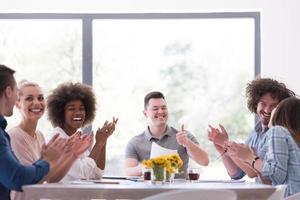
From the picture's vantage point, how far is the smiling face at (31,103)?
4.17m

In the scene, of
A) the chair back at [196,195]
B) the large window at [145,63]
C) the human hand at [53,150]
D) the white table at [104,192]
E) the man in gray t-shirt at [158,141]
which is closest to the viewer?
the chair back at [196,195]

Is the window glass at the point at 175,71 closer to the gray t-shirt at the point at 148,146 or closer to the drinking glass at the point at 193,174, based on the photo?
the gray t-shirt at the point at 148,146

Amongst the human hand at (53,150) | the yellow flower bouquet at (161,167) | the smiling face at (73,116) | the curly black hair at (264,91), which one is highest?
the curly black hair at (264,91)

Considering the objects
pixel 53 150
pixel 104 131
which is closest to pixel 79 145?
pixel 53 150

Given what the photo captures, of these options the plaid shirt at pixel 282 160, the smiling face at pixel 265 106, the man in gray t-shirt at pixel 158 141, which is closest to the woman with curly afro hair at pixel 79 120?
the man in gray t-shirt at pixel 158 141

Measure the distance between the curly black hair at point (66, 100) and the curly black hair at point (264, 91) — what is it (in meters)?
1.07

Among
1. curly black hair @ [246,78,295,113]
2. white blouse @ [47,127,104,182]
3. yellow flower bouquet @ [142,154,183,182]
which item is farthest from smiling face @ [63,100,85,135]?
curly black hair @ [246,78,295,113]

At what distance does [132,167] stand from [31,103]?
97cm

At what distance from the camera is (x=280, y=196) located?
3.47 metres

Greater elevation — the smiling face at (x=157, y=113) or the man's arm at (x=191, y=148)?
the smiling face at (x=157, y=113)

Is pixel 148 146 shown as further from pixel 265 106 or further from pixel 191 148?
pixel 265 106

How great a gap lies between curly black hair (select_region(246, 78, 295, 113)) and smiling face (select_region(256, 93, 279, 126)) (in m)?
0.03

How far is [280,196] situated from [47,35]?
11.7ft
